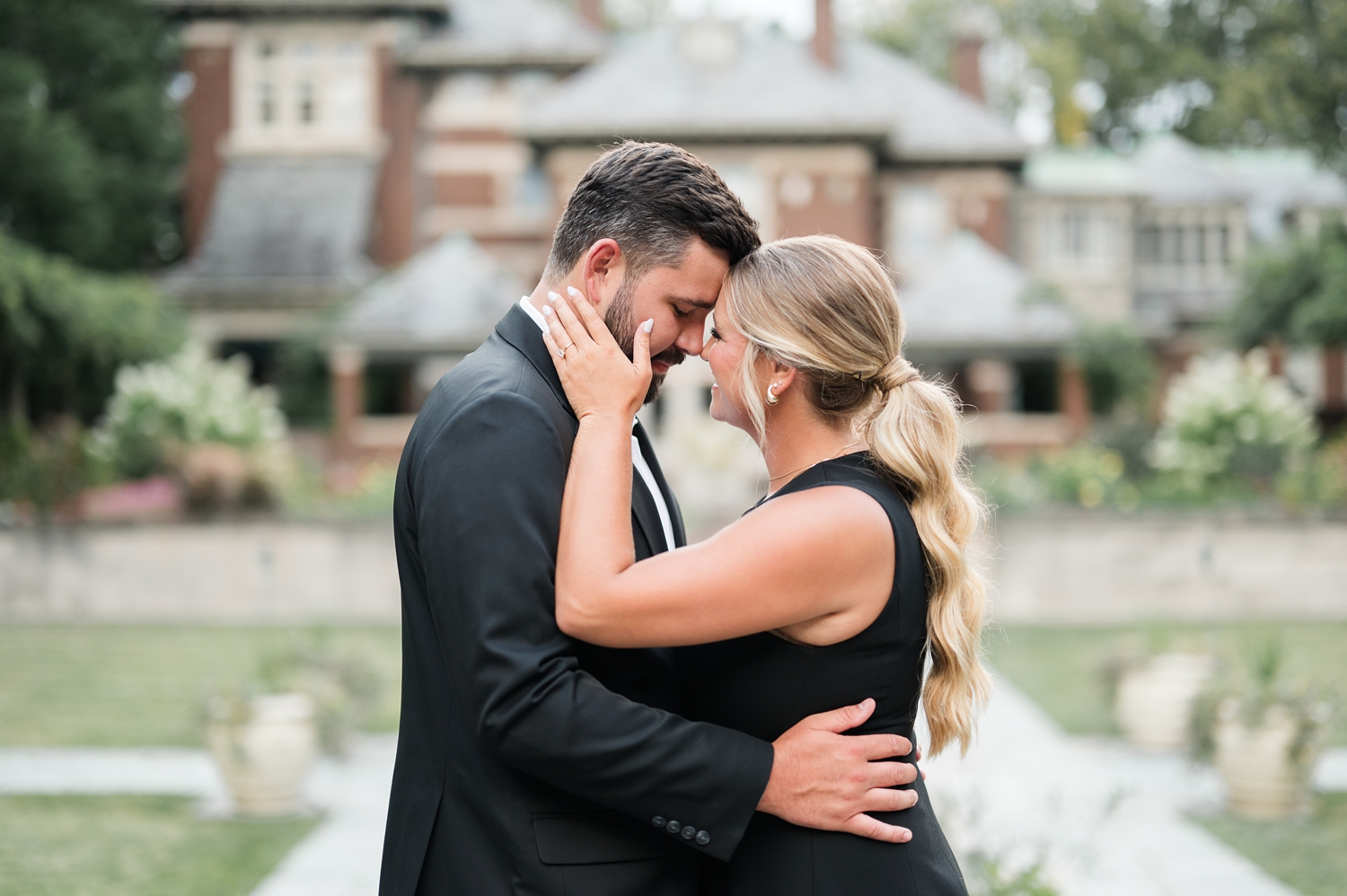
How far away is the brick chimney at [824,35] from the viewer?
3291cm

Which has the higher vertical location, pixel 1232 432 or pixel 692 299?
pixel 692 299

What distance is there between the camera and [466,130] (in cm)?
3447

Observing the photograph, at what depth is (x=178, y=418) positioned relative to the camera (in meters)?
20.8

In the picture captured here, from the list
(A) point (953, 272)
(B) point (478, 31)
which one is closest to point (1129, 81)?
(A) point (953, 272)

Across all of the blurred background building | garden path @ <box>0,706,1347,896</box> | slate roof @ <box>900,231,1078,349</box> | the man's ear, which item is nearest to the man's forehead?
the man's ear

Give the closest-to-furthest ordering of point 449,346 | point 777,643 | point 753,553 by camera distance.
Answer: point 753,553 < point 777,643 < point 449,346

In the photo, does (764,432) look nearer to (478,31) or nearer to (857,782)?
(857,782)

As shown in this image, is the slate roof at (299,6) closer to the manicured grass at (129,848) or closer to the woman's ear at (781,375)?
the manicured grass at (129,848)

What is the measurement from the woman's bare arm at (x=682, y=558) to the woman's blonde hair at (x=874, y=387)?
17 centimetres

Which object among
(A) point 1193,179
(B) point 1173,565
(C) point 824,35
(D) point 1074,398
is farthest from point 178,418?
(A) point 1193,179

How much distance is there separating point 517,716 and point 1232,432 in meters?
21.2

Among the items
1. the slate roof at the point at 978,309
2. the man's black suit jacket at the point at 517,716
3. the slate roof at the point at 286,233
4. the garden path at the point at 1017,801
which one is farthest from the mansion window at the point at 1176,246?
the man's black suit jacket at the point at 517,716

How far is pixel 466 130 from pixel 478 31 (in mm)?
3140

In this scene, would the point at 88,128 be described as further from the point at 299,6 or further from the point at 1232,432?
the point at 1232,432
